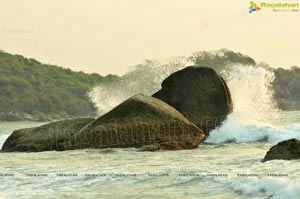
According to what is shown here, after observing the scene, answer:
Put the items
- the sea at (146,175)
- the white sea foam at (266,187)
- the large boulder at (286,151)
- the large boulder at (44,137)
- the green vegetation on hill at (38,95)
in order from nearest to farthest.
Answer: the white sea foam at (266,187) → the sea at (146,175) → the large boulder at (286,151) → the large boulder at (44,137) → the green vegetation on hill at (38,95)

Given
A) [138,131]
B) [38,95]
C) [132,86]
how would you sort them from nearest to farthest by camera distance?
[138,131]
[132,86]
[38,95]

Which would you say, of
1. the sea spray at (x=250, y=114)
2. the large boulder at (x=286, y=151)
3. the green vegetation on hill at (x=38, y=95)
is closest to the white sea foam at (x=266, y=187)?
the large boulder at (x=286, y=151)

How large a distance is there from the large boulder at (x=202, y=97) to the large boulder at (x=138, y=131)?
292cm

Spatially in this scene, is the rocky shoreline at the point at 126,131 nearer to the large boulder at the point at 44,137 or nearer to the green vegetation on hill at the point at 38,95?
the large boulder at the point at 44,137

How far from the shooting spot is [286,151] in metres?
12.7

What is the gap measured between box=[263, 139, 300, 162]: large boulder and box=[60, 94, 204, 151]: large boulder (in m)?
5.31

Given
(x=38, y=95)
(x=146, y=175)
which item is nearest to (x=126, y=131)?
(x=146, y=175)

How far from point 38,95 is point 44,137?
528ft

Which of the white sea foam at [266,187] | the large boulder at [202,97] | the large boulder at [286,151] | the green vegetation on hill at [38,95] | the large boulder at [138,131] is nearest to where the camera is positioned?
the white sea foam at [266,187]

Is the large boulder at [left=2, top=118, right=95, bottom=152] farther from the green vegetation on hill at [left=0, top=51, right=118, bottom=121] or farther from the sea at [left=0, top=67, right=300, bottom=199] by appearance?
the green vegetation on hill at [left=0, top=51, right=118, bottom=121]

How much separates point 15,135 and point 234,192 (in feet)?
42.7

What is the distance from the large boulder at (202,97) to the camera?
71.8ft

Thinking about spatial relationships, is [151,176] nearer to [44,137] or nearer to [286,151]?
[286,151]

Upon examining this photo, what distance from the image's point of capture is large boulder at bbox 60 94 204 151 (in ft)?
59.9
